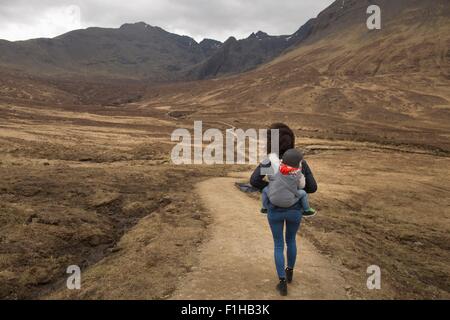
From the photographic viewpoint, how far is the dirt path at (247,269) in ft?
26.0

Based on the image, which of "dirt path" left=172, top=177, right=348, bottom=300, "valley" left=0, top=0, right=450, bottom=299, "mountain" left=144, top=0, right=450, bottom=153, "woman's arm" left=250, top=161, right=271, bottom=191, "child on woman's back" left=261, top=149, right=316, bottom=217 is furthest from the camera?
"mountain" left=144, top=0, right=450, bottom=153

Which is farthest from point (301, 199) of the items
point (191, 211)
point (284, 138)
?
point (191, 211)

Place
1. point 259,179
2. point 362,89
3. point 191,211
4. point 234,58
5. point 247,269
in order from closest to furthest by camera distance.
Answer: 1. point 259,179
2. point 247,269
3. point 191,211
4. point 362,89
5. point 234,58

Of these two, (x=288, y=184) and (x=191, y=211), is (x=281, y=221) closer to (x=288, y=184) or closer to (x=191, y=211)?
(x=288, y=184)

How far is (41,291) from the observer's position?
9977 millimetres

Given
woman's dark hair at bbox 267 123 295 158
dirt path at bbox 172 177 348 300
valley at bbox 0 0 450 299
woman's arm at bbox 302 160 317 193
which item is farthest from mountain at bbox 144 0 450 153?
woman's dark hair at bbox 267 123 295 158

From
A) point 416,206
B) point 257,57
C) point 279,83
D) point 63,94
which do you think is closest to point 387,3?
point 279,83

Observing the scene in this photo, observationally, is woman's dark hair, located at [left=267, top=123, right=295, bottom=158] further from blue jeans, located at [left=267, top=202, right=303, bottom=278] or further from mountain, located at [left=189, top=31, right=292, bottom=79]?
mountain, located at [left=189, top=31, right=292, bottom=79]

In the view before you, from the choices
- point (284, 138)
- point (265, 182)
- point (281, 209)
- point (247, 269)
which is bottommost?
point (247, 269)

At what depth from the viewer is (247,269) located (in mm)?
8977

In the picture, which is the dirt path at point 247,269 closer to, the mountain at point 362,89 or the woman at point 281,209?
the woman at point 281,209

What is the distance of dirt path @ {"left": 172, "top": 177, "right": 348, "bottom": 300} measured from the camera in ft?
26.0

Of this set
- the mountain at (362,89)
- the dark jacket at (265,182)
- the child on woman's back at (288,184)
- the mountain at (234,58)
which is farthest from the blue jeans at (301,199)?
the mountain at (234,58)

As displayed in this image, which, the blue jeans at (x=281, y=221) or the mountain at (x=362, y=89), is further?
the mountain at (x=362, y=89)
